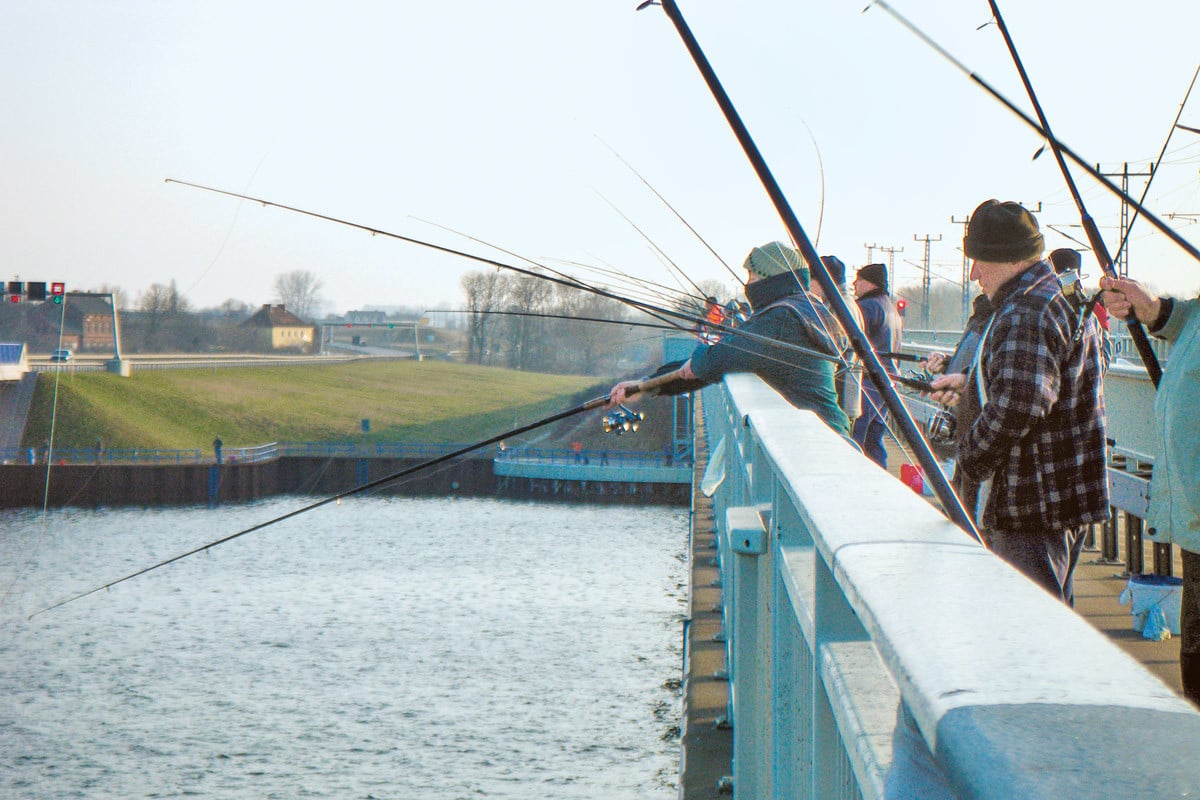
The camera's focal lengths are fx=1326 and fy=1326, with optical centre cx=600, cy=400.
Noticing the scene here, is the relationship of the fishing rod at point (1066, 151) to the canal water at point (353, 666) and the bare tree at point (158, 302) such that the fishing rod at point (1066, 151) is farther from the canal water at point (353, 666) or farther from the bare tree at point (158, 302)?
the bare tree at point (158, 302)

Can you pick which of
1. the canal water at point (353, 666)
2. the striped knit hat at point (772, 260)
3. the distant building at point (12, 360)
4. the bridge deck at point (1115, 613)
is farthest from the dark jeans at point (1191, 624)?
the distant building at point (12, 360)

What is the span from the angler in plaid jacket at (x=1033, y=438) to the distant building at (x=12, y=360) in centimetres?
7613

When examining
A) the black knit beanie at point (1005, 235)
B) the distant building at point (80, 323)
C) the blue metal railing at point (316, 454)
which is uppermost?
the distant building at point (80, 323)

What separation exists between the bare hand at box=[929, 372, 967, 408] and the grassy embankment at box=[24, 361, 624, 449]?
2342 inches

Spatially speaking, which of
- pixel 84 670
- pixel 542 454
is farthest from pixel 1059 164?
pixel 542 454

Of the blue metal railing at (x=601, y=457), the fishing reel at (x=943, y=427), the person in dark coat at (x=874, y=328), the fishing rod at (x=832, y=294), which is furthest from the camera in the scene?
the blue metal railing at (x=601, y=457)

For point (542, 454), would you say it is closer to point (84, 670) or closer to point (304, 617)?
point (304, 617)

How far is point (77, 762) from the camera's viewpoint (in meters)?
26.1

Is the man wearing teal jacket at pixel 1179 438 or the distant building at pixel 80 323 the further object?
the distant building at pixel 80 323

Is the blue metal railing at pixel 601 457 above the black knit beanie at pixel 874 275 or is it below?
below

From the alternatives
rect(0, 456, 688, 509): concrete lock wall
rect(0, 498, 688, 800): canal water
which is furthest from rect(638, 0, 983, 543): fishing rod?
rect(0, 456, 688, 509): concrete lock wall

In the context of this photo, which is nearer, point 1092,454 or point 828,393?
point 1092,454

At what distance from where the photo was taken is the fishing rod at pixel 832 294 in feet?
6.09

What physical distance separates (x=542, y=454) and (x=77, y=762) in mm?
36704
